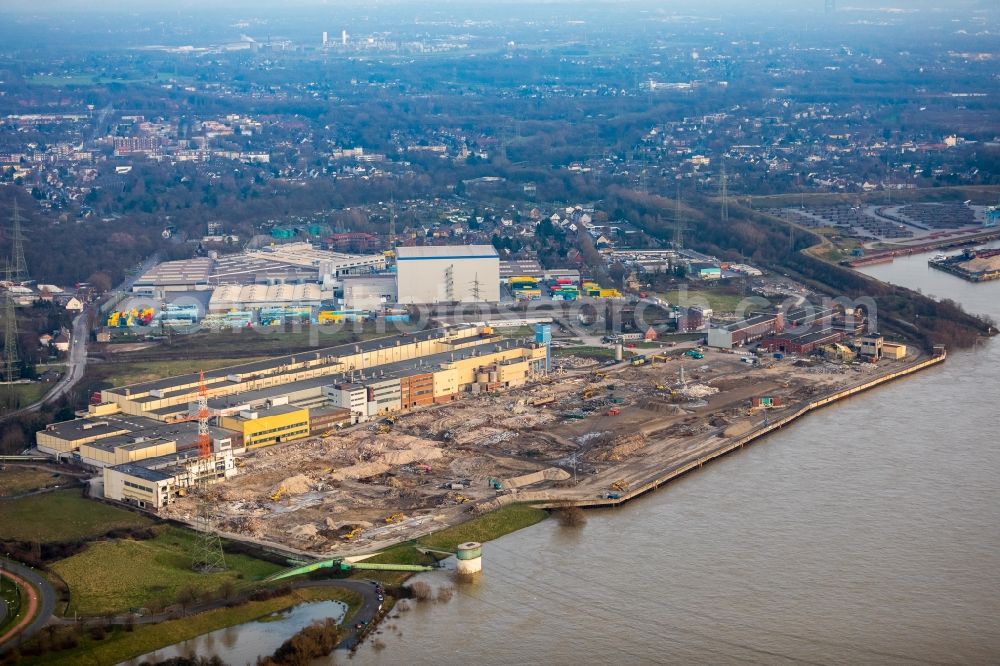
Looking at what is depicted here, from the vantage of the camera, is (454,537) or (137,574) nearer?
(137,574)

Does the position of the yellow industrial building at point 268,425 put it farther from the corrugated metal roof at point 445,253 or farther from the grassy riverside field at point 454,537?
the corrugated metal roof at point 445,253

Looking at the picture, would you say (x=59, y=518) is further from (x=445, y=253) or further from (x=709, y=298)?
(x=709, y=298)

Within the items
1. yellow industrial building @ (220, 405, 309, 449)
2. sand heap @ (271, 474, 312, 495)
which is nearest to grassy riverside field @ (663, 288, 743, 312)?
yellow industrial building @ (220, 405, 309, 449)

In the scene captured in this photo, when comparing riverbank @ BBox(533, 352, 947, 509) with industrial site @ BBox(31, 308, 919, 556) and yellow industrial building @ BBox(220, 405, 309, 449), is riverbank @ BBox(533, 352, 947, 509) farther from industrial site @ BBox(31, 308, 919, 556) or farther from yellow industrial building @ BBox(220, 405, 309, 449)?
yellow industrial building @ BBox(220, 405, 309, 449)

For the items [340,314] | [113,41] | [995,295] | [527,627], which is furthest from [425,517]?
[113,41]

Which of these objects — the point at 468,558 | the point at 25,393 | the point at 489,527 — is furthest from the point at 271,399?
the point at 468,558

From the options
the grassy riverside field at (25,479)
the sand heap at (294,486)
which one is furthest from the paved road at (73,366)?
the sand heap at (294,486)
